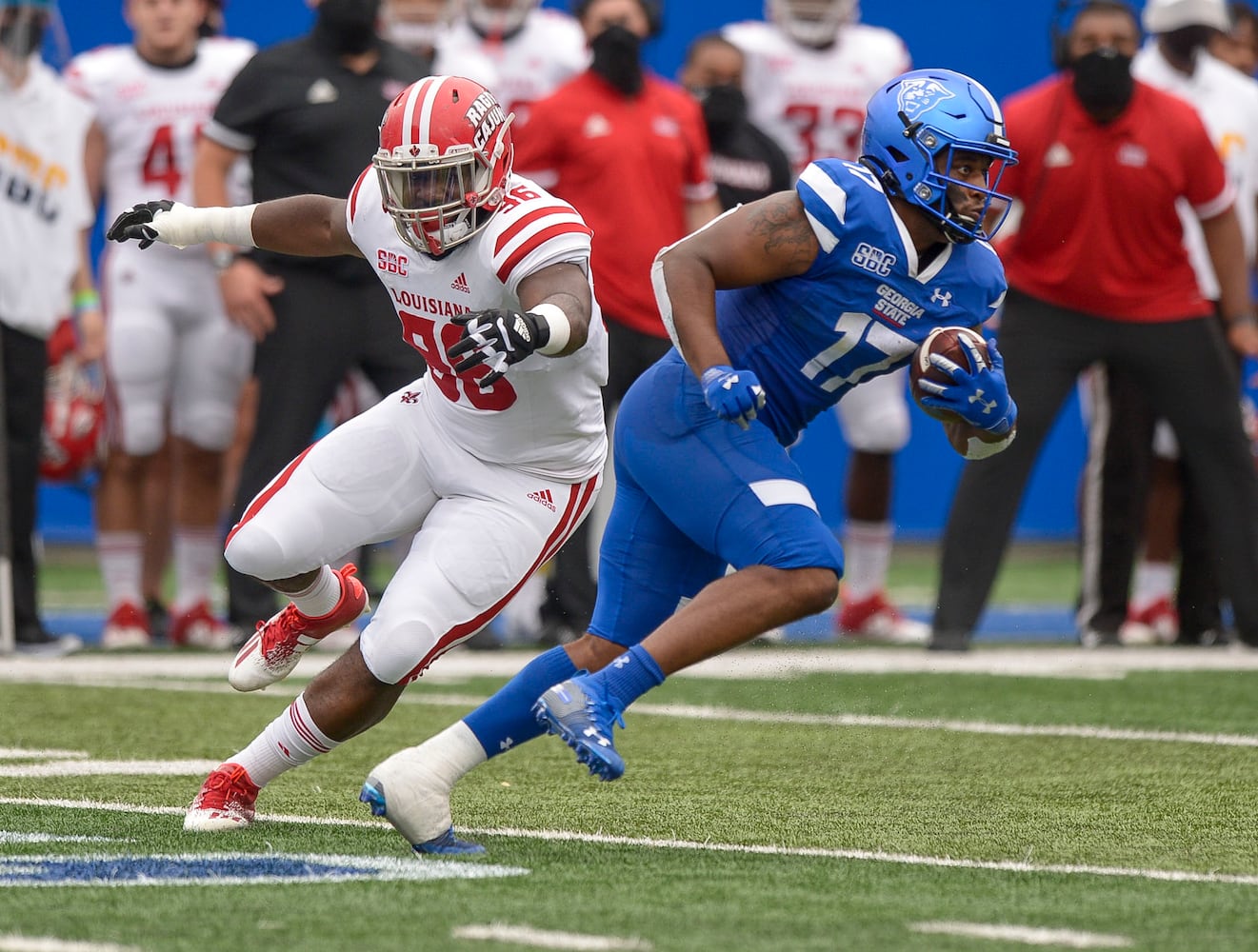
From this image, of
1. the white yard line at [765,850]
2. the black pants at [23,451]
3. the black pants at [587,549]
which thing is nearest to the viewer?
the white yard line at [765,850]

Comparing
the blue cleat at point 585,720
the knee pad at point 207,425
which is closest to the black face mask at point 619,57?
the knee pad at point 207,425

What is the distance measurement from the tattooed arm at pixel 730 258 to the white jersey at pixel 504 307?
19 cm

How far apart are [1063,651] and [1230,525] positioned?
34.1 inches

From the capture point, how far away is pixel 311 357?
813cm

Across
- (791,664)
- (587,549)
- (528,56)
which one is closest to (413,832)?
(791,664)

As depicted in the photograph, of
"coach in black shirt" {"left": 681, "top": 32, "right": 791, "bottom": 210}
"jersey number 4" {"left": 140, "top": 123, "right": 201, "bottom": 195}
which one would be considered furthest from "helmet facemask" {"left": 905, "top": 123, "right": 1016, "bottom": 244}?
"jersey number 4" {"left": 140, "top": 123, "right": 201, "bottom": 195}

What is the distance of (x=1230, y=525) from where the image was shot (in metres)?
8.26

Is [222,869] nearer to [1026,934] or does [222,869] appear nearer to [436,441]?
[436,441]

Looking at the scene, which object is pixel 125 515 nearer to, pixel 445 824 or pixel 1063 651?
pixel 1063 651

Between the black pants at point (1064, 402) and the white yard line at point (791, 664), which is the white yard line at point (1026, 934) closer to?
the white yard line at point (791, 664)

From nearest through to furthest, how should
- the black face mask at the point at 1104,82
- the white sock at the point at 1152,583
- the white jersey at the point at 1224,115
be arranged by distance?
the black face mask at the point at 1104,82, the white jersey at the point at 1224,115, the white sock at the point at 1152,583

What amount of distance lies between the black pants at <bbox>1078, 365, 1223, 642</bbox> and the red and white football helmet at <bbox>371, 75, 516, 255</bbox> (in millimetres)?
4995

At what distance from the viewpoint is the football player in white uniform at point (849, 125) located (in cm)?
918

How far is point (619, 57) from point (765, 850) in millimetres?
5093
